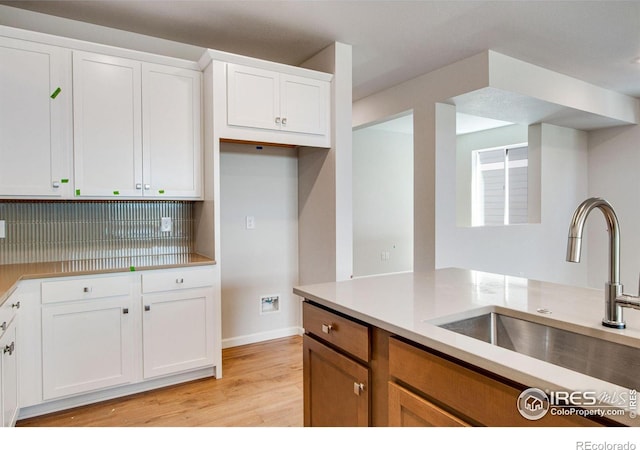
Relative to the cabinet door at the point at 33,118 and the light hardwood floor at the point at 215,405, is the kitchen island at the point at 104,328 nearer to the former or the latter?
the light hardwood floor at the point at 215,405

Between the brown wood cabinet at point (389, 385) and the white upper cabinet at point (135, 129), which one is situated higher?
the white upper cabinet at point (135, 129)

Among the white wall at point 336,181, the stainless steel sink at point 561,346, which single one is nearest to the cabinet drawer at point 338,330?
the stainless steel sink at point 561,346

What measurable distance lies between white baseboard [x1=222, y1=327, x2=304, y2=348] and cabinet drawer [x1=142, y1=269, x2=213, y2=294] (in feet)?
2.96

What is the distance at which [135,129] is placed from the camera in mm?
2689

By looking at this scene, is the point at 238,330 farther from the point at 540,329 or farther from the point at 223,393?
the point at 540,329

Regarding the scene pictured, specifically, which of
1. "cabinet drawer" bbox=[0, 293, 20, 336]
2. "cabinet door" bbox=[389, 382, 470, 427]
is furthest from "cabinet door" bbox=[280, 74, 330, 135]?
"cabinet door" bbox=[389, 382, 470, 427]

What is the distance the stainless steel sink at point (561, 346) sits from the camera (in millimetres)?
1090

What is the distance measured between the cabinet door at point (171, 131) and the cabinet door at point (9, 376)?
1.16 metres

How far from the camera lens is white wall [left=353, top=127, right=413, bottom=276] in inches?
235

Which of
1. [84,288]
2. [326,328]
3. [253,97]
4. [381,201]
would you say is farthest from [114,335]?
[381,201]

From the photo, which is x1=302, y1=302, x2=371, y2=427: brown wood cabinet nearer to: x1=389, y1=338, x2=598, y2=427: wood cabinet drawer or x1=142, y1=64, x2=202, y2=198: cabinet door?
x1=389, y1=338, x2=598, y2=427: wood cabinet drawer

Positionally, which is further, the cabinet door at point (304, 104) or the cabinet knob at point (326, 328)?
the cabinet door at point (304, 104)

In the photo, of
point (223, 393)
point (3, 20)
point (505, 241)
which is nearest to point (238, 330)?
point (223, 393)

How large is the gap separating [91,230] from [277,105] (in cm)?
164
